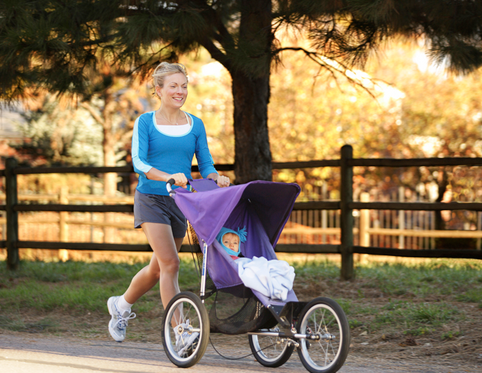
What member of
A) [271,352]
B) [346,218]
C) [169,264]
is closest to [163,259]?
[169,264]

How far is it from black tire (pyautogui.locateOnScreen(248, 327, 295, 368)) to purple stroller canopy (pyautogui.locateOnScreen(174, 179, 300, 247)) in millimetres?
707

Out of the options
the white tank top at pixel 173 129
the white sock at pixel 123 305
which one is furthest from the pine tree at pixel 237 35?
the white sock at pixel 123 305

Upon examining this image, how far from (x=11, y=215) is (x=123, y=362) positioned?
211 inches

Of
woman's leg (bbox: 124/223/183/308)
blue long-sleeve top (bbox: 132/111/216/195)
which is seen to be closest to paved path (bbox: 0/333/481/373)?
woman's leg (bbox: 124/223/183/308)

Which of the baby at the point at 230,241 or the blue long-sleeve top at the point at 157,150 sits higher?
the blue long-sleeve top at the point at 157,150

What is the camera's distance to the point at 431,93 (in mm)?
19625

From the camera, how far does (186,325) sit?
4086mm

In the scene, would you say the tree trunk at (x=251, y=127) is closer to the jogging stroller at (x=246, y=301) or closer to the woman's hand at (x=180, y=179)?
the jogging stroller at (x=246, y=301)

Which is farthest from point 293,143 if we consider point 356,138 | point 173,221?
point 173,221

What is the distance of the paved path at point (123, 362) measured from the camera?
4012mm

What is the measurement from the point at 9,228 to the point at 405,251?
5610 millimetres

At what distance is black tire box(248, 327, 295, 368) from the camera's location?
13.3 ft

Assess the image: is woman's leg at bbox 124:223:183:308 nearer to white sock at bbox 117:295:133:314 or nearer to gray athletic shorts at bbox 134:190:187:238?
gray athletic shorts at bbox 134:190:187:238

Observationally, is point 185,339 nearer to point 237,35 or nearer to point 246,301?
point 246,301
